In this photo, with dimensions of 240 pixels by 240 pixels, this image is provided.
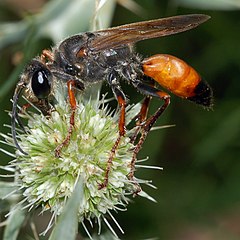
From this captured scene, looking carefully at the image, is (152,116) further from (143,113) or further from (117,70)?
(117,70)

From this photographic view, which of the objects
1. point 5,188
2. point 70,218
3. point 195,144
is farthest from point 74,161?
point 195,144

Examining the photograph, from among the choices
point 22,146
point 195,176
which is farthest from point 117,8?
point 22,146

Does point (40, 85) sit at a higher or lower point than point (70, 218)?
higher

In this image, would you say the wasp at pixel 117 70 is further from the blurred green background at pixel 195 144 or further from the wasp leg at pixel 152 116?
the blurred green background at pixel 195 144

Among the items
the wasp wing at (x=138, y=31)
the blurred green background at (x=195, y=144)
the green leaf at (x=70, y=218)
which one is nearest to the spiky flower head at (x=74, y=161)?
the wasp wing at (x=138, y=31)

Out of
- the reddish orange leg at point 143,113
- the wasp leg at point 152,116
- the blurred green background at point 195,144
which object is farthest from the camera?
the blurred green background at point 195,144

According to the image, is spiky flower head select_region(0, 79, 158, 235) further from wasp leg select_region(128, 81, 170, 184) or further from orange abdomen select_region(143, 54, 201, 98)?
orange abdomen select_region(143, 54, 201, 98)

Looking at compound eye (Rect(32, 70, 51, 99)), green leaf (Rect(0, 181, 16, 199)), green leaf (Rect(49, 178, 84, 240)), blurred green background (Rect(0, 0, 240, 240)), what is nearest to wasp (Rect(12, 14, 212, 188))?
compound eye (Rect(32, 70, 51, 99))
